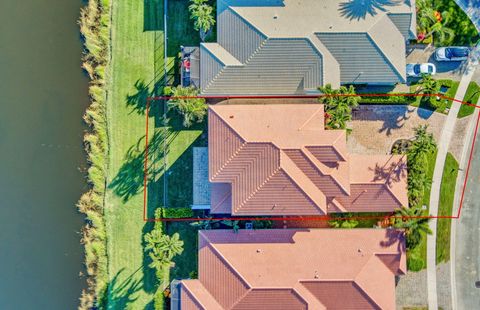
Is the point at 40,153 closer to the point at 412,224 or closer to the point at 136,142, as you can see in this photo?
the point at 136,142

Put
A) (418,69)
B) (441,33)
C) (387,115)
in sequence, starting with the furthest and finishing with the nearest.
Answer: (387,115), (418,69), (441,33)

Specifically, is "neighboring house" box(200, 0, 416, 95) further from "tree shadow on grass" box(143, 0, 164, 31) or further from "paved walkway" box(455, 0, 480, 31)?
"paved walkway" box(455, 0, 480, 31)

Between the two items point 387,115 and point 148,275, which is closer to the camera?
point 148,275

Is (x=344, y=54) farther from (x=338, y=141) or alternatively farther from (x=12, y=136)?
(x=12, y=136)

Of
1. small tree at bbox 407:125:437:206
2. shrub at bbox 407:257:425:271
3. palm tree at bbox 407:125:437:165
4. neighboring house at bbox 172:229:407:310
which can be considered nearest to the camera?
neighboring house at bbox 172:229:407:310

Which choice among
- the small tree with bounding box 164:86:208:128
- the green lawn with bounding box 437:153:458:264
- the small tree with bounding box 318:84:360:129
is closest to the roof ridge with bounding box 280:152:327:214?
the small tree with bounding box 318:84:360:129

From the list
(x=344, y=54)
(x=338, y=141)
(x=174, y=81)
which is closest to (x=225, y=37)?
(x=174, y=81)

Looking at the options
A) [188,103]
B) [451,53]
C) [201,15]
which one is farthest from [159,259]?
[451,53]
